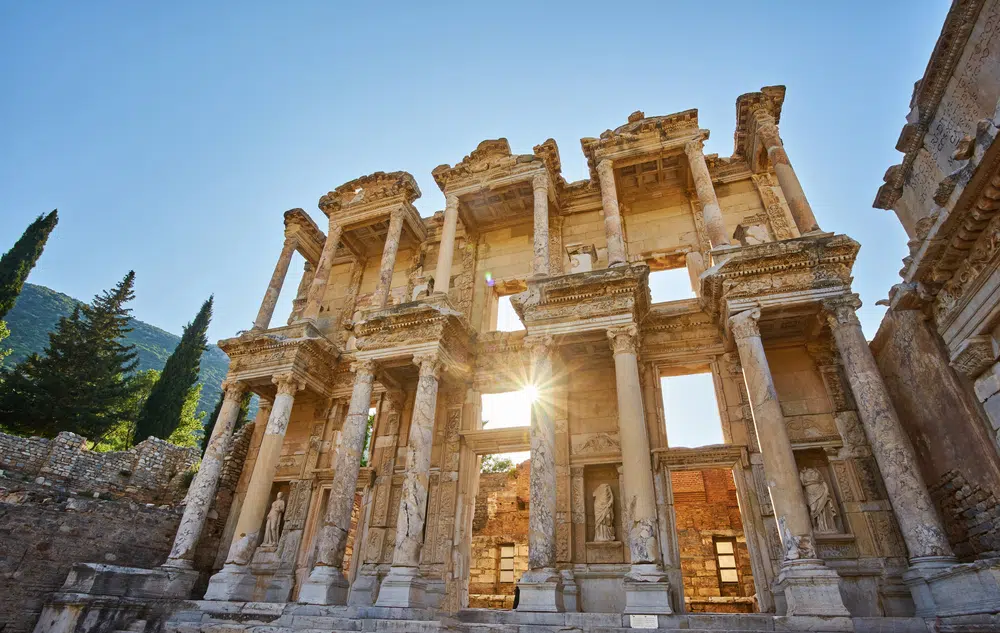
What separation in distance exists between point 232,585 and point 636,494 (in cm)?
904

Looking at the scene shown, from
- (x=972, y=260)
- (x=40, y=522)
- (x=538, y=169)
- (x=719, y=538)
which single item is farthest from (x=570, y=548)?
(x=40, y=522)

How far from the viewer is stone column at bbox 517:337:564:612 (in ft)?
29.0

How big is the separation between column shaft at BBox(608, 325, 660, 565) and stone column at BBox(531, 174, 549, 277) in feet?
8.84

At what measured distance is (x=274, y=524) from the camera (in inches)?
535

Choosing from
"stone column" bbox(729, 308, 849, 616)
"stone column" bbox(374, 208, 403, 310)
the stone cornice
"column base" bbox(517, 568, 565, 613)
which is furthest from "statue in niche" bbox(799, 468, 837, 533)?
"stone column" bbox(374, 208, 403, 310)

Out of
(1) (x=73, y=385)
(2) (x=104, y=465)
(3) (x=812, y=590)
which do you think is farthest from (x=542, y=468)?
(1) (x=73, y=385)

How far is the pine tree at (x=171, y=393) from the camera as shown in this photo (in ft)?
87.6

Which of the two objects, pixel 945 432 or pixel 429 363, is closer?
pixel 945 432

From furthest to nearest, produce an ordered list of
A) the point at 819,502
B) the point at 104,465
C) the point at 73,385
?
the point at 73,385 → the point at 104,465 → the point at 819,502

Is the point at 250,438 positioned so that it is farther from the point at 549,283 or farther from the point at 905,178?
the point at 905,178

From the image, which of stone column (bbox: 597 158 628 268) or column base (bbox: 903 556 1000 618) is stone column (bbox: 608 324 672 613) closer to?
stone column (bbox: 597 158 628 268)

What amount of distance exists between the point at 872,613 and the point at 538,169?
12.4 meters

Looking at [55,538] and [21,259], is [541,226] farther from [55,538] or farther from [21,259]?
[21,259]

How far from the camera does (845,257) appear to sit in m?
10.1
